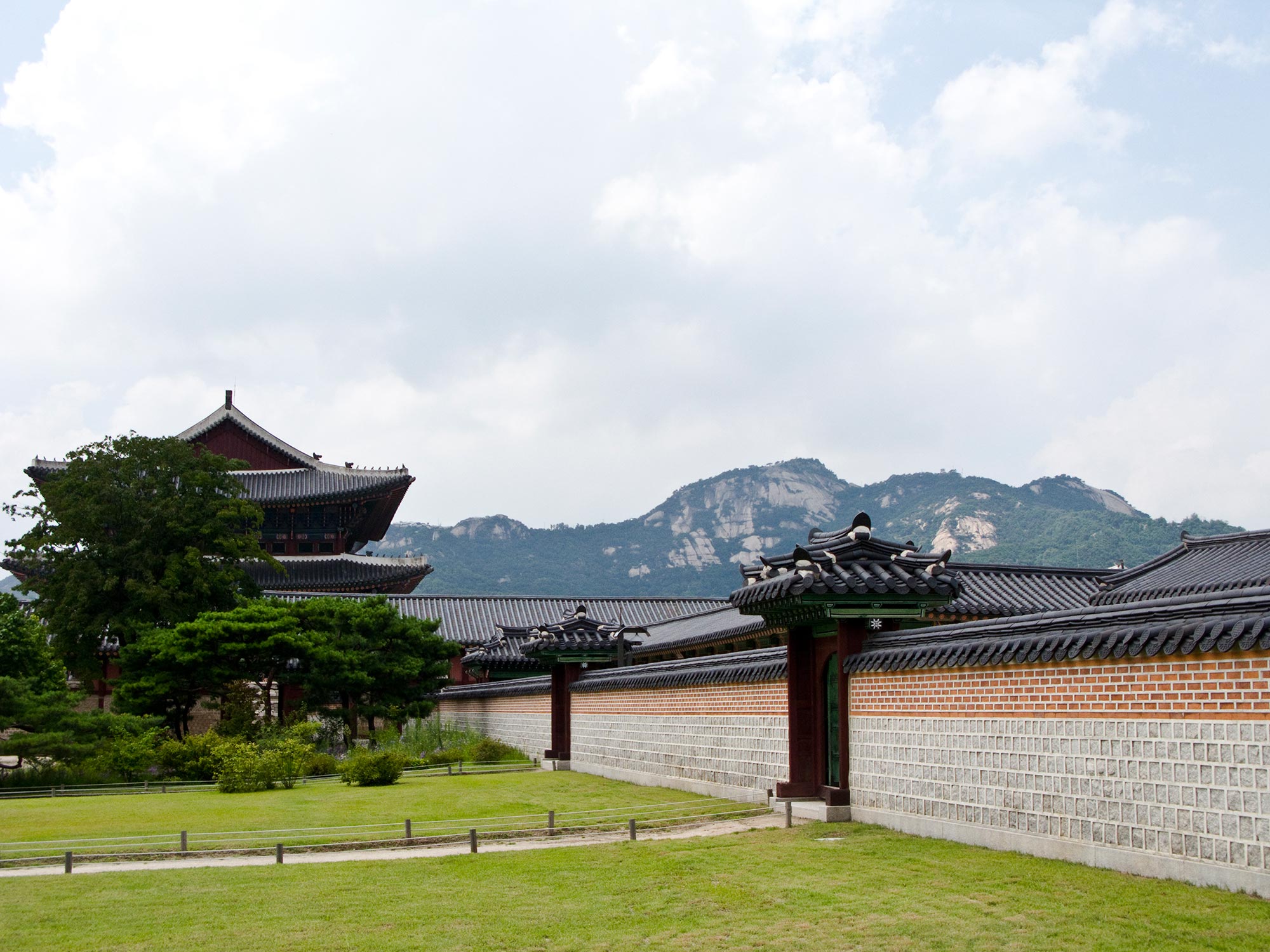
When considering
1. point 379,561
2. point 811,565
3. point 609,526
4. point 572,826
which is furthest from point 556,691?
Result: point 609,526

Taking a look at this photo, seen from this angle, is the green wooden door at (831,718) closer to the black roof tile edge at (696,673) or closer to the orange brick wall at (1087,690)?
the black roof tile edge at (696,673)

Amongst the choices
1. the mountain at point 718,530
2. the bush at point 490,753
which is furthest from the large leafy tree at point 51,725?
the mountain at point 718,530

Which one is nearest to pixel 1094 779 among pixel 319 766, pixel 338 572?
pixel 319 766

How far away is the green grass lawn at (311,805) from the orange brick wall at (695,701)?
5.04 ft

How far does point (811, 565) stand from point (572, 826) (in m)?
4.95

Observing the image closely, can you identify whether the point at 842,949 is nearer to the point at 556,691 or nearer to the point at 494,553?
the point at 556,691

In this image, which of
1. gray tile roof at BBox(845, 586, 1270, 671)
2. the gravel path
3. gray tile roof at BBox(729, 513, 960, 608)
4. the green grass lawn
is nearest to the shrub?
the green grass lawn

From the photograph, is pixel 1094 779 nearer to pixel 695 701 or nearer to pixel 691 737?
pixel 695 701

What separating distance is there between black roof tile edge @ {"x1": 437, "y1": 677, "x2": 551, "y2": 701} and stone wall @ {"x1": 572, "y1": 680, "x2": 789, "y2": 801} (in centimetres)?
351

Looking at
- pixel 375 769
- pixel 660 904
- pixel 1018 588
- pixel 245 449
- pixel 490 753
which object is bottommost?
pixel 490 753

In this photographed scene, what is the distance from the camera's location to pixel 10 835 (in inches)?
671

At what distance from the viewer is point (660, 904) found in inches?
379

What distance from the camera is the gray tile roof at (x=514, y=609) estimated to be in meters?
53.2

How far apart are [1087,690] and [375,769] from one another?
1696 cm
